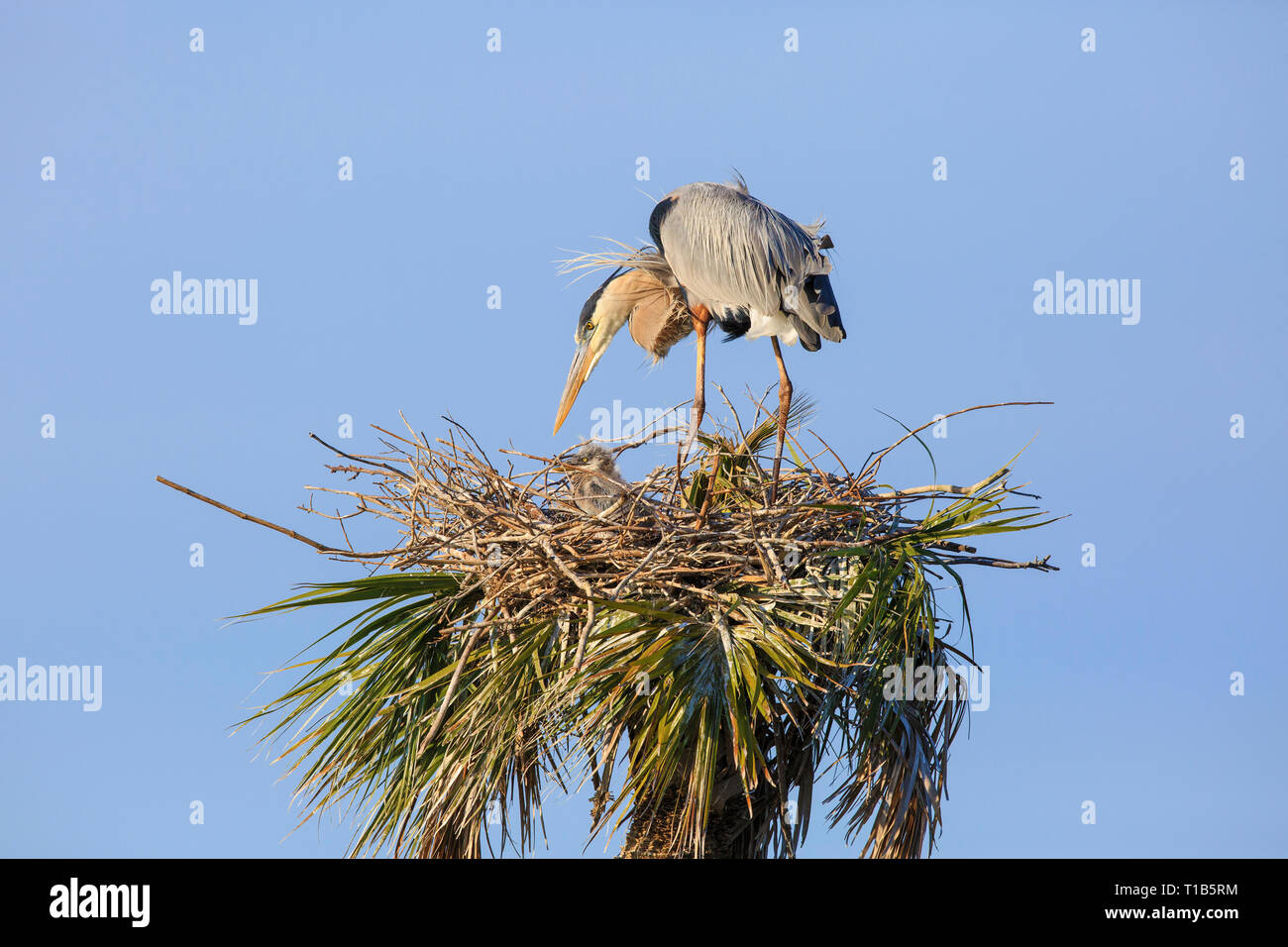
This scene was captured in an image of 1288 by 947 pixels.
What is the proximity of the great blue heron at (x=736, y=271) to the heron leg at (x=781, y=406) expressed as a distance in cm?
1

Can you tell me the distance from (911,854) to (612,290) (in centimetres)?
485

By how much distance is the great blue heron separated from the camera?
800 cm

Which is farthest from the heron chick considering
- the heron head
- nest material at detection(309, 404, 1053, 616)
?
A: the heron head

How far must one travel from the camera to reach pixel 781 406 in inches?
309

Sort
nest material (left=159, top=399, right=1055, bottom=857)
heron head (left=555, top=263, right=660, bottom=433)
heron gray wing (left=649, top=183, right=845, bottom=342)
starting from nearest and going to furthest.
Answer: nest material (left=159, top=399, right=1055, bottom=857) < heron gray wing (left=649, top=183, right=845, bottom=342) < heron head (left=555, top=263, right=660, bottom=433)

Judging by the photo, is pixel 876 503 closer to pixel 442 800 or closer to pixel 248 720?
pixel 442 800

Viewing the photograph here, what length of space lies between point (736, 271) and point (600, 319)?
1506mm

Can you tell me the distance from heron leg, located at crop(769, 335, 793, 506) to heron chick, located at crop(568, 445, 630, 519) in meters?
0.70

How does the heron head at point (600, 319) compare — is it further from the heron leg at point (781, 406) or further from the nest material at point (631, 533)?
the nest material at point (631, 533)

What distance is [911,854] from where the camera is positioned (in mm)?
5676

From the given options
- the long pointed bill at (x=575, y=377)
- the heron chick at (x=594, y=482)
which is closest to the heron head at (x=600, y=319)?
the long pointed bill at (x=575, y=377)

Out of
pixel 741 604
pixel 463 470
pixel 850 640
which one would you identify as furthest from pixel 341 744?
pixel 850 640

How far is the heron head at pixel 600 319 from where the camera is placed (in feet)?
30.6

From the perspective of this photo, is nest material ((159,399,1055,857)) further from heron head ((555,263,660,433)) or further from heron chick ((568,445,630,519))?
heron head ((555,263,660,433))
